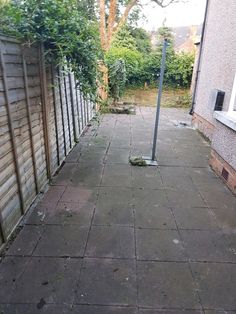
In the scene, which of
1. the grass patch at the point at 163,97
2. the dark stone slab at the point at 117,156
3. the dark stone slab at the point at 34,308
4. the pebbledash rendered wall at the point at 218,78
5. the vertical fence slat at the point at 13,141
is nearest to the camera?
the dark stone slab at the point at 34,308

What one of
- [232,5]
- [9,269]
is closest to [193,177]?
[9,269]

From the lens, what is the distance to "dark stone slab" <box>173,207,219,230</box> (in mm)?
3033

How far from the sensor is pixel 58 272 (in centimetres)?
229

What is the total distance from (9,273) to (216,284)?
184cm

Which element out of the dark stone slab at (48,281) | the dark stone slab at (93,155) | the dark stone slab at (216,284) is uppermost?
the dark stone slab at (216,284)

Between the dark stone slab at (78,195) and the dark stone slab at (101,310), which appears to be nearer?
the dark stone slab at (101,310)

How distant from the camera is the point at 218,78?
6.15 m

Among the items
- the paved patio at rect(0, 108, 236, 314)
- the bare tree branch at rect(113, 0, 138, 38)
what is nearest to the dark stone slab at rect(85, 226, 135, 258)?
the paved patio at rect(0, 108, 236, 314)

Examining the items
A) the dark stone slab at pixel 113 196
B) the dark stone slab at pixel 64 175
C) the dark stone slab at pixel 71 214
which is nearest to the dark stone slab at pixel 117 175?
the dark stone slab at pixel 113 196

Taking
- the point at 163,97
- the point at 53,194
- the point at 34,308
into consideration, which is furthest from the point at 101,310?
the point at 163,97

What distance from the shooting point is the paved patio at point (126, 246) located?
2.04m

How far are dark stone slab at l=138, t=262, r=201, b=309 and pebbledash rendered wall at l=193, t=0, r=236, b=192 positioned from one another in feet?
6.74

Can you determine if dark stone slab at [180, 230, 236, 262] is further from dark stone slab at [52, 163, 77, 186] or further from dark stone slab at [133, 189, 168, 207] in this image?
dark stone slab at [52, 163, 77, 186]

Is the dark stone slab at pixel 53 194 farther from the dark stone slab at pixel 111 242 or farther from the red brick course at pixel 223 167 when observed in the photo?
the red brick course at pixel 223 167
